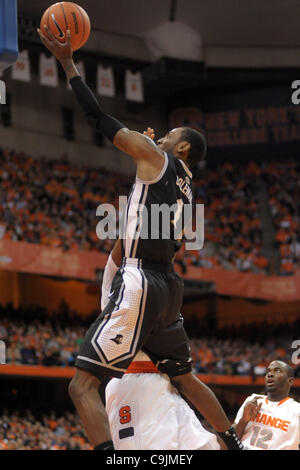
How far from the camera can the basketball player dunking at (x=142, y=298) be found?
4.45 meters

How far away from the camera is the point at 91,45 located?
2370 cm

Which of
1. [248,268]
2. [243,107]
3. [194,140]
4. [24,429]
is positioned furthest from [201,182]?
[194,140]

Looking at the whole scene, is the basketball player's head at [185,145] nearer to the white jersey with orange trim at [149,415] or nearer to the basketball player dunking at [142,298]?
the basketball player dunking at [142,298]

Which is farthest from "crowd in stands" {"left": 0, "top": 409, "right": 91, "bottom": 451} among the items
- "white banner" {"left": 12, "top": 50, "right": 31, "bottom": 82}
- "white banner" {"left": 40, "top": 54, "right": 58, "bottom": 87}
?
"white banner" {"left": 40, "top": 54, "right": 58, "bottom": 87}

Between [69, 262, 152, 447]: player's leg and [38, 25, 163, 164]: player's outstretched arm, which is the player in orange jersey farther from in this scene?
[38, 25, 163, 164]: player's outstretched arm

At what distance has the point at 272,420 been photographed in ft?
20.4

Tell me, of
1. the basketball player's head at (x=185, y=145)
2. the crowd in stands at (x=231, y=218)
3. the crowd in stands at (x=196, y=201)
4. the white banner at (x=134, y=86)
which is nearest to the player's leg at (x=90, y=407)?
the basketball player's head at (x=185, y=145)

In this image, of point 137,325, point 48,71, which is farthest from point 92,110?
point 48,71

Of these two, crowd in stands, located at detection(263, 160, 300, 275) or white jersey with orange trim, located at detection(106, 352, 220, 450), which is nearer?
white jersey with orange trim, located at detection(106, 352, 220, 450)

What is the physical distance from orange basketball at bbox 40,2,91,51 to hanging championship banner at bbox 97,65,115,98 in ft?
60.0

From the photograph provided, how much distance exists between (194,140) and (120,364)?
67.5 inches

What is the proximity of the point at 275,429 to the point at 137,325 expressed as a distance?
225 centimetres

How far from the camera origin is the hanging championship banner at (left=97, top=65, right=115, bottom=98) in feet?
76.2
